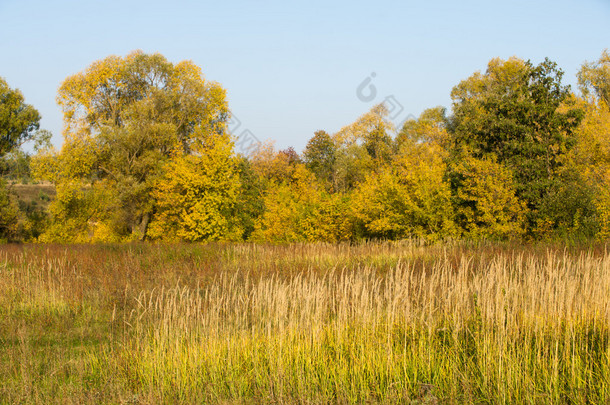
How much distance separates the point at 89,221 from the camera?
3478 centimetres

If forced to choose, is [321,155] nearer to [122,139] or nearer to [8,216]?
[122,139]

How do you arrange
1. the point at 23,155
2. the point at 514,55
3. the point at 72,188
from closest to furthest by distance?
the point at 72,188 < the point at 23,155 < the point at 514,55

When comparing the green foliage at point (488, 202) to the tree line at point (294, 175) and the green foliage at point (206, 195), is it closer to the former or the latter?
the tree line at point (294, 175)

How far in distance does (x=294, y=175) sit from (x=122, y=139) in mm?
18260

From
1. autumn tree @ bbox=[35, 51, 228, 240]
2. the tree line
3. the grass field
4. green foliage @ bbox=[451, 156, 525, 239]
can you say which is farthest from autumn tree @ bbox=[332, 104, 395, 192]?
the grass field

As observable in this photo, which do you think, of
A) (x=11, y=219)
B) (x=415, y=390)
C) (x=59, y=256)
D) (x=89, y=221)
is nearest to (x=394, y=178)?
(x=59, y=256)

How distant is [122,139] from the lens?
31.0 meters

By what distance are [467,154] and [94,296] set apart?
17.5 meters

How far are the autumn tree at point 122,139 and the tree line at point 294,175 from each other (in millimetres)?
100

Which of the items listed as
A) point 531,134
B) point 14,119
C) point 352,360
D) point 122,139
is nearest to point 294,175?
point 122,139

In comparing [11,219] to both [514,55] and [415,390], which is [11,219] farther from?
[514,55]

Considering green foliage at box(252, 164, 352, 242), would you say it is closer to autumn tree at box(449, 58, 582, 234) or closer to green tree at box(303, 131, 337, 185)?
autumn tree at box(449, 58, 582, 234)

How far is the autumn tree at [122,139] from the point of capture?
31.3 m

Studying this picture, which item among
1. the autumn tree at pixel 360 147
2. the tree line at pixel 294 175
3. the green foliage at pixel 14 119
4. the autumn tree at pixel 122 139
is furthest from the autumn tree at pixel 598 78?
the green foliage at pixel 14 119
